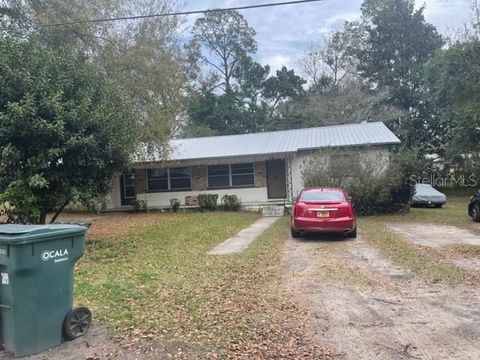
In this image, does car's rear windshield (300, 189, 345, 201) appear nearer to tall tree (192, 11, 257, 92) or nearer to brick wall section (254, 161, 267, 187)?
brick wall section (254, 161, 267, 187)

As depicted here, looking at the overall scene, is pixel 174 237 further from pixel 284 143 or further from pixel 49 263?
pixel 284 143

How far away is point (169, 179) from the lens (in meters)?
23.4

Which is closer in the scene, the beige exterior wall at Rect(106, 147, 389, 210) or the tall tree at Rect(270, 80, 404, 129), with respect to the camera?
the beige exterior wall at Rect(106, 147, 389, 210)

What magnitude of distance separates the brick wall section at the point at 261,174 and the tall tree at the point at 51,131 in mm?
11273

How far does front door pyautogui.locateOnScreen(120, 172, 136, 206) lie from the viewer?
78.6ft

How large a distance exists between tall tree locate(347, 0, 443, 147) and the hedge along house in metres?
16.3

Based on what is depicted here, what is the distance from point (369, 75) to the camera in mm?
39406

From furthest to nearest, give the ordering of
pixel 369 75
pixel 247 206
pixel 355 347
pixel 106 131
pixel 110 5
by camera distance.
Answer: pixel 369 75
pixel 247 206
pixel 110 5
pixel 106 131
pixel 355 347

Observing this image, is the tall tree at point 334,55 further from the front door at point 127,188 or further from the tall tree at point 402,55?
the front door at point 127,188

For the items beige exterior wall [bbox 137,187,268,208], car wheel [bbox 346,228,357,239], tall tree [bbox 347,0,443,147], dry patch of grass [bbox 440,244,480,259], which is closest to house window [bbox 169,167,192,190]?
beige exterior wall [bbox 137,187,268,208]

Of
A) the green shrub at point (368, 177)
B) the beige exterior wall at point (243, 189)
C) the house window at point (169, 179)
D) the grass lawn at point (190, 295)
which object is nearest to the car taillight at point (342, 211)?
the grass lawn at point (190, 295)

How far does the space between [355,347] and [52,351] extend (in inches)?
119

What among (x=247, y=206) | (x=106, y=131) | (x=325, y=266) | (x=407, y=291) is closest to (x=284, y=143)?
(x=247, y=206)

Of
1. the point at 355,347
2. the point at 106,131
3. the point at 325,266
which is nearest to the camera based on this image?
the point at 355,347
